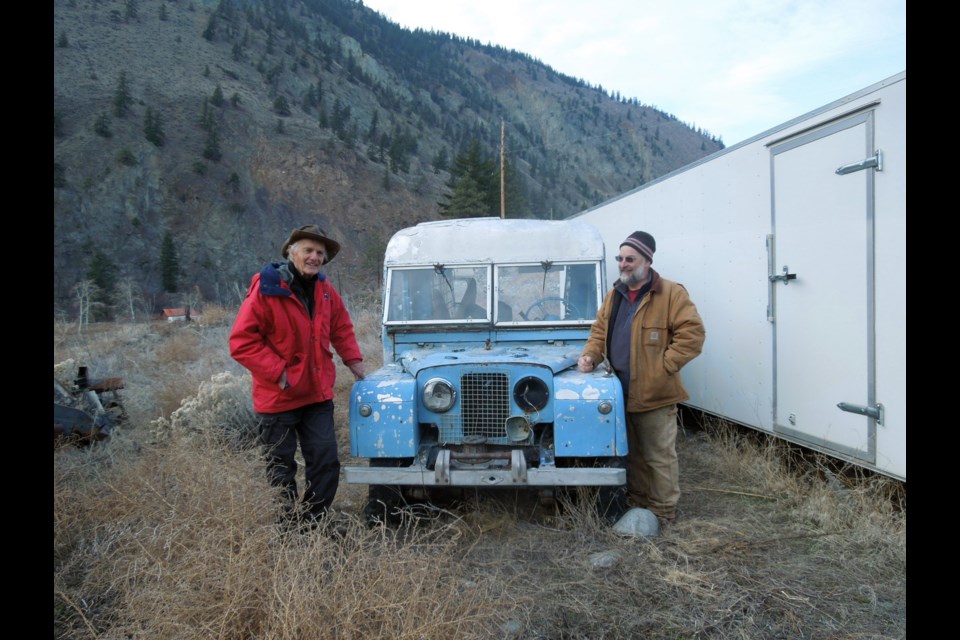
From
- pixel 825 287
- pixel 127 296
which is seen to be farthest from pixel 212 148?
pixel 825 287

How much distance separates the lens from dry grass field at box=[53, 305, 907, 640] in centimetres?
239

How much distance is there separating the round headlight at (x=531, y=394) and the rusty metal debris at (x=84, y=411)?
11.6ft

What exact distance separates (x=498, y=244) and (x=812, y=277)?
2480 mm

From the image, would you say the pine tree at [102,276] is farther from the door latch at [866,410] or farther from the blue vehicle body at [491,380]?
the door latch at [866,410]

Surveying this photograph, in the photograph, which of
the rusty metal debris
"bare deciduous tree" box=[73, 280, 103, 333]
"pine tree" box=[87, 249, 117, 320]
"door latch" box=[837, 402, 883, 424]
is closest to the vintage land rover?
"door latch" box=[837, 402, 883, 424]

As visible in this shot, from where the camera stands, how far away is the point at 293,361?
3754 mm

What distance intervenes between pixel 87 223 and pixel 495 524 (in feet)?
116

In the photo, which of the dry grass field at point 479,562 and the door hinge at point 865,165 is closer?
the dry grass field at point 479,562

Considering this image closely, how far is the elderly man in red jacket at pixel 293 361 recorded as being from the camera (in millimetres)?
3627

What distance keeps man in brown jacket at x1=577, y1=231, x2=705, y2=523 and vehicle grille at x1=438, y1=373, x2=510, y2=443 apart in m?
0.65

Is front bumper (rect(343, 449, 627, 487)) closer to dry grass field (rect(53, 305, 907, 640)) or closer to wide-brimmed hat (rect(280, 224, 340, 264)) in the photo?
dry grass field (rect(53, 305, 907, 640))

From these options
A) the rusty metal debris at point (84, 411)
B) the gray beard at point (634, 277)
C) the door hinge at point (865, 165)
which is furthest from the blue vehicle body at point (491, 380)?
the rusty metal debris at point (84, 411)

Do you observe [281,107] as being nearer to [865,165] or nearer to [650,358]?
[650,358]
